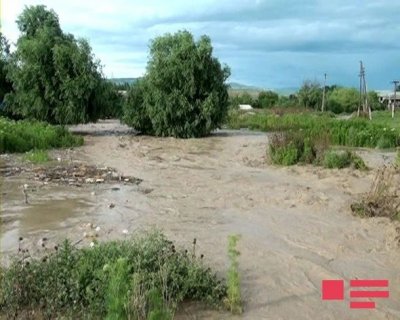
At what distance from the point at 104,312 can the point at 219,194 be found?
21.9ft

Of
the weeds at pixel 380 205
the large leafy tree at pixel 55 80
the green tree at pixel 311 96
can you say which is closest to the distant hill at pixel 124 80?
the large leafy tree at pixel 55 80

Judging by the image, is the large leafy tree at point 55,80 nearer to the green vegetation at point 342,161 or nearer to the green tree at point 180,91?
the green tree at point 180,91

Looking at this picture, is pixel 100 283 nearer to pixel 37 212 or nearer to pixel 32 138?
pixel 37 212

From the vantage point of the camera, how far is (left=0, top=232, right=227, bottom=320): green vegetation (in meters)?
4.63

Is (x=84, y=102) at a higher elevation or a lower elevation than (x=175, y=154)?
higher

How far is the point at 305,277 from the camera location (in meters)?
6.23

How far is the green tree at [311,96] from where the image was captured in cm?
5575

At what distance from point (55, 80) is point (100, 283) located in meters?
21.4

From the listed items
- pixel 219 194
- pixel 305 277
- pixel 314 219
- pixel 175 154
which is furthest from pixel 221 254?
pixel 175 154

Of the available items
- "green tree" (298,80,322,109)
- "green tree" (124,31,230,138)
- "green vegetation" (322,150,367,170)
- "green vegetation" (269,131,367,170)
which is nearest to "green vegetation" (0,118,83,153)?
"green tree" (124,31,230,138)

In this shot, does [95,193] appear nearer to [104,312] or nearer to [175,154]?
[104,312]

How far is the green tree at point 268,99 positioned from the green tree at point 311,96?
2.82 m

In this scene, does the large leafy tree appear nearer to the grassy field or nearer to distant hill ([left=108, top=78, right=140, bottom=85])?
distant hill ([left=108, top=78, right=140, bottom=85])

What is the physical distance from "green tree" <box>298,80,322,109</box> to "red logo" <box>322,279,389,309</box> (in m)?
49.4
